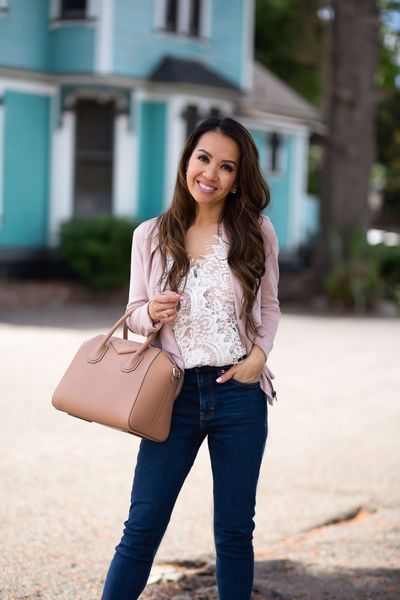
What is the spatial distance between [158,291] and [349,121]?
1595cm

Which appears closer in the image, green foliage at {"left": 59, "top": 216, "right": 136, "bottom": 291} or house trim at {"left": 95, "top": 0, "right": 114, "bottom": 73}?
green foliage at {"left": 59, "top": 216, "right": 136, "bottom": 291}

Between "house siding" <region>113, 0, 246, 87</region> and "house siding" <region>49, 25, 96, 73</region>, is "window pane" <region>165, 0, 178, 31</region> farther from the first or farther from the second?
"house siding" <region>49, 25, 96, 73</region>

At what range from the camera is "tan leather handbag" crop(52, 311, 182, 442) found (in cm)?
344

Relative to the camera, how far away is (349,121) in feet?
62.5

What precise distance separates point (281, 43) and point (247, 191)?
3410 centimetres

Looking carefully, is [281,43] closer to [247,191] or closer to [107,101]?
[107,101]

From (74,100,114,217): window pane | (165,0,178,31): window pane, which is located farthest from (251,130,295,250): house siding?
(74,100,114,217): window pane

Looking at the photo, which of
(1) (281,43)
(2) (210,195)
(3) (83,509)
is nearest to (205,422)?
(2) (210,195)

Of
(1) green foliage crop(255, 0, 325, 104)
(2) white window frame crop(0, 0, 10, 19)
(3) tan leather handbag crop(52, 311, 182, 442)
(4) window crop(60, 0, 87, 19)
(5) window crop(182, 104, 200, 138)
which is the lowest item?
(3) tan leather handbag crop(52, 311, 182, 442)

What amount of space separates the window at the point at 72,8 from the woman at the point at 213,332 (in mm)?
15841

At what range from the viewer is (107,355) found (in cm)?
357

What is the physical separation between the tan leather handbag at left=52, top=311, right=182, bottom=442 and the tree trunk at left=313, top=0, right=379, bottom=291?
15608 mm

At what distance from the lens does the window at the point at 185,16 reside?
2011 cm

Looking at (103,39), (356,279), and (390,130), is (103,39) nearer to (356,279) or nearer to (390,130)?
(356,279)
